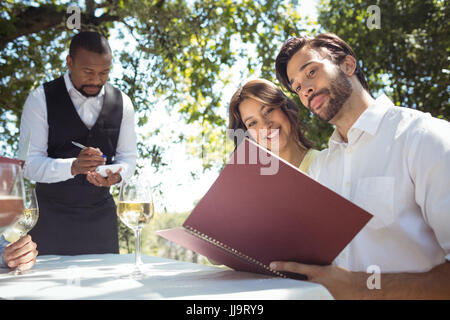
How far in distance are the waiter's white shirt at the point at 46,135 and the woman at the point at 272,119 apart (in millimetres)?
889

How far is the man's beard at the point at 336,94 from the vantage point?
1.87m

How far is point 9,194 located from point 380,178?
4.02ft

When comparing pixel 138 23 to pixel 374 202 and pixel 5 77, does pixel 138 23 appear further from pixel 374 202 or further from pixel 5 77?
pixel 374 202

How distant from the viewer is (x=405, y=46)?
21.2 ft

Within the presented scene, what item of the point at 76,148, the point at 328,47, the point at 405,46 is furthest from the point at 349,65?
the point at 405,46

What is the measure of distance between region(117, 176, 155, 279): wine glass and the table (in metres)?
0.17

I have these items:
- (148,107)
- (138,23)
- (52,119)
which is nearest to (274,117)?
(52,119)

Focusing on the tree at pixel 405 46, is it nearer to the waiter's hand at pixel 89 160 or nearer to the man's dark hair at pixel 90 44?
the man's dark hair at pixel 90 44

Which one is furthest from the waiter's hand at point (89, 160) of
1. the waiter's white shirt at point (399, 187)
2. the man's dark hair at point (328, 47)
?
the waiter's white shirt at point (399, 187)

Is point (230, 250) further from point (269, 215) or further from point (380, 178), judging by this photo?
point (380, 178)

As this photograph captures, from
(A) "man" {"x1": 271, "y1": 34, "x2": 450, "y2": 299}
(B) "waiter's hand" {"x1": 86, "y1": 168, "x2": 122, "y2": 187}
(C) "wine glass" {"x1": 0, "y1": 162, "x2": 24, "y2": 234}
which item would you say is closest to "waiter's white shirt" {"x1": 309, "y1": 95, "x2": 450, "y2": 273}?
(A) "man" {"x1": 271, "y1": 34, "x2": 450, "y2": 299}

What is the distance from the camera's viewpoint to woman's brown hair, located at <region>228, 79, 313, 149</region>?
2.79m

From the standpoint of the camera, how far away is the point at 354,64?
6.41 ft
